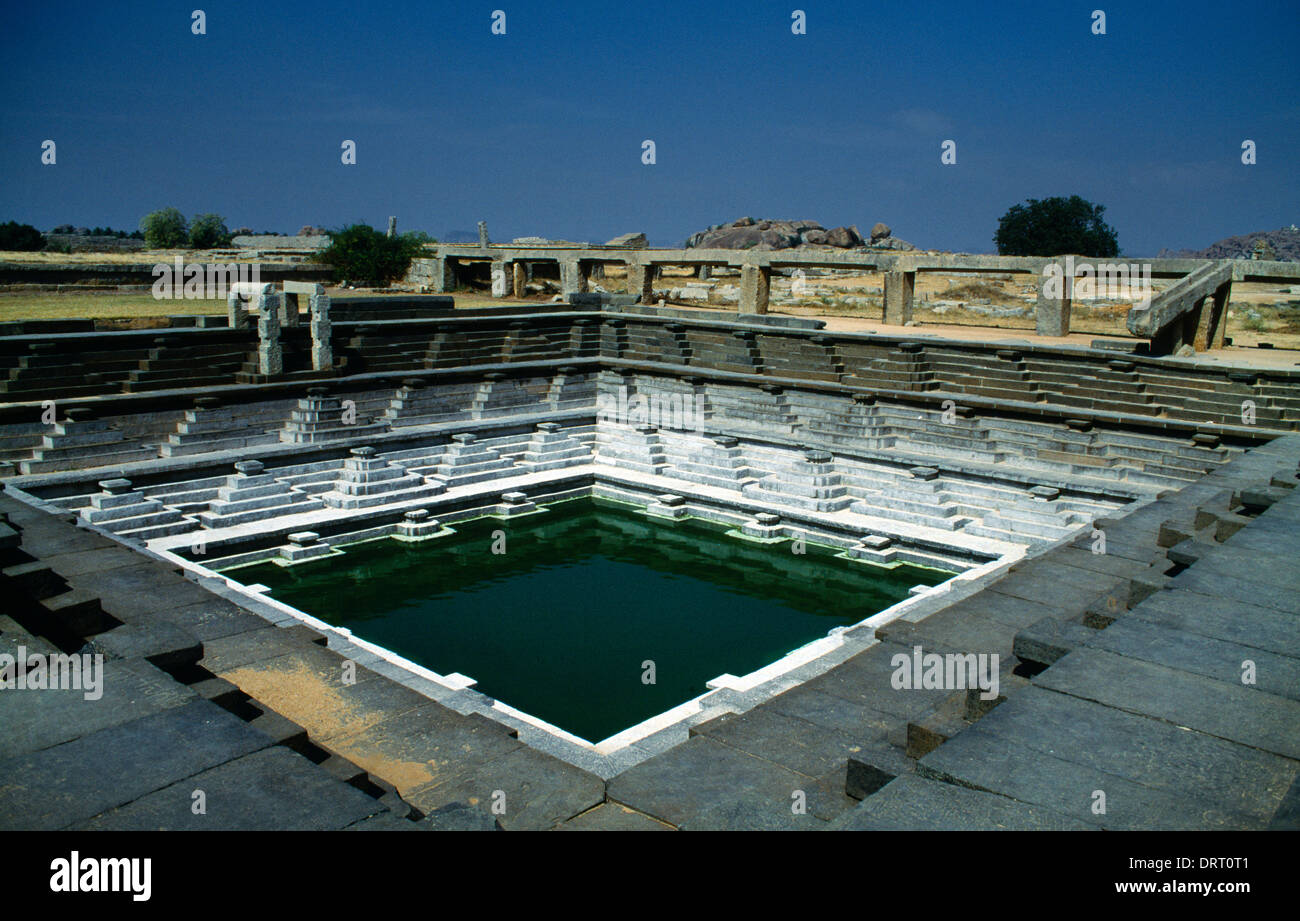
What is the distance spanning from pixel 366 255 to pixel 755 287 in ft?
32.6

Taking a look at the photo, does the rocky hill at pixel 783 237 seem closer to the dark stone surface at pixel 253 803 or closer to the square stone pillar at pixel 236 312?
the square stone pillar at pixel 236 312

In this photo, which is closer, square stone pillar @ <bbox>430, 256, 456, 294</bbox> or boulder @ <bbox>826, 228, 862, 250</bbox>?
square stone pillar @ <bbox>430, 256, 456, 294</bbox>

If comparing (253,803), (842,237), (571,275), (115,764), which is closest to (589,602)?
(115,764)

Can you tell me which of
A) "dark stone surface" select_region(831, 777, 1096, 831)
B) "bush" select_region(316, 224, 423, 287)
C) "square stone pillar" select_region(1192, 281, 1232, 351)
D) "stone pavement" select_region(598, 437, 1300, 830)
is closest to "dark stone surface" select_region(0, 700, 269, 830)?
"stone pavement" select_region(598, 437, 1300, 830)

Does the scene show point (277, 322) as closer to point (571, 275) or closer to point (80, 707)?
point (571, 275)

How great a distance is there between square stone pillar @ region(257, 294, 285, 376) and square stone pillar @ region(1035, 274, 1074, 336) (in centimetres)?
1263

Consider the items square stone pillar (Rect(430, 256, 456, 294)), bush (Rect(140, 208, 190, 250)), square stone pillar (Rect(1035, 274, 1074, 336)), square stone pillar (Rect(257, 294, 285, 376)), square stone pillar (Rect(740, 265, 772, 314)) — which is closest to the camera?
square stone pillar (Rect(257, 294, 285, 376))

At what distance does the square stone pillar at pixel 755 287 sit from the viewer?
20.4 meters

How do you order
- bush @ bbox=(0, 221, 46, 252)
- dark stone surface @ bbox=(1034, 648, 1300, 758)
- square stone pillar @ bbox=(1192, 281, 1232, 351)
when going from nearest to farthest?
dark stone surface @ bbox=(1034, 648, 1300, 758)
square stone pillar @ bbox=(1192, 281, 1232, 351)
bush @ bbox=(0, 221, 46, 252)

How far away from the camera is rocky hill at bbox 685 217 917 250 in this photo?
3831cm

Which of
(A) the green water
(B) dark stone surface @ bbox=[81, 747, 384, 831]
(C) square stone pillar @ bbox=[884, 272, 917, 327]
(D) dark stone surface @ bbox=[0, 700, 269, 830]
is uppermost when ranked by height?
(C) square stone pillar @ bbox=[884, 272, 917, 327]

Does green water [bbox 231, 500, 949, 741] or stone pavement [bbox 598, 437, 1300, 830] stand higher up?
stone pavement [bbox 598, 437, 1300, 830]

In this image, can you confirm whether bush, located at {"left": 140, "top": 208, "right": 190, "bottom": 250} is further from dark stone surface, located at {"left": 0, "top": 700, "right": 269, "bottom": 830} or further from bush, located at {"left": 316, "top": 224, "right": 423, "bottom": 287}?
dark stone surface, located at {"left": 0, "top": 700, "right": 269, "bottom": 830}
